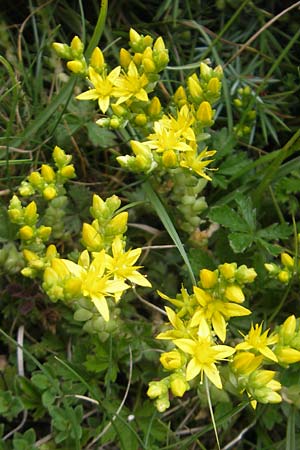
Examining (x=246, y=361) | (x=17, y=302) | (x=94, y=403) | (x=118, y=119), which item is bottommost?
(x=94, y=403)

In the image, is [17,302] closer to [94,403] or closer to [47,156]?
[94,403]

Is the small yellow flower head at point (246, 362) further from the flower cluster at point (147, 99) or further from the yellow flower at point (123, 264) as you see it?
the flower cluster at point (147, 99)

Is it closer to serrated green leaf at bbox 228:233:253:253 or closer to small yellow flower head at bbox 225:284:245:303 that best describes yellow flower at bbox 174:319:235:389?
small yellow flower head at bbox 225:284:245:303

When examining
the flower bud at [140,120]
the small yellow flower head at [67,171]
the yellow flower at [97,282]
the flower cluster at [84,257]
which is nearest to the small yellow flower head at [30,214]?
the flower cluster at [84,257]

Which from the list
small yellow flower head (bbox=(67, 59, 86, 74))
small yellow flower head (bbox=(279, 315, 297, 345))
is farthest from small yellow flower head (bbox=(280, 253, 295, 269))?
small yellow flower head (bbox=(67, 59, 86, 74))

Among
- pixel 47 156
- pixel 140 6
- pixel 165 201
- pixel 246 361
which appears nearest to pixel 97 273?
pixel 246 361
